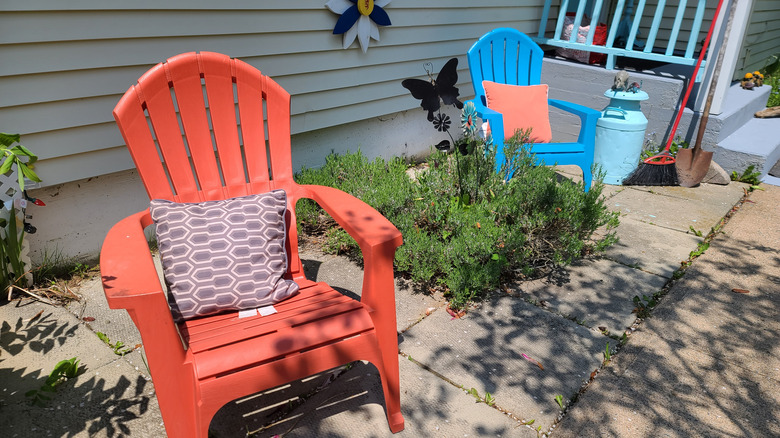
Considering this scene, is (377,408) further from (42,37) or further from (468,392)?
(42,37)

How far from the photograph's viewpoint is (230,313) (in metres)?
1.91

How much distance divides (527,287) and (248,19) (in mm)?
2339

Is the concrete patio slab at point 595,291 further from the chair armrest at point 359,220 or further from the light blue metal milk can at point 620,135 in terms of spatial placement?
the light blue metal milk can at point 620,135

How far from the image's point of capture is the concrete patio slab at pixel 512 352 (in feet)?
7.02

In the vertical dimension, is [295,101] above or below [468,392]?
above

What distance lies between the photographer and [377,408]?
205 cm

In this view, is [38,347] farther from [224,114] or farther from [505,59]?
[505,59]

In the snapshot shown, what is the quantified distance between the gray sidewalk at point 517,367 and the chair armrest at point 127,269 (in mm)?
685

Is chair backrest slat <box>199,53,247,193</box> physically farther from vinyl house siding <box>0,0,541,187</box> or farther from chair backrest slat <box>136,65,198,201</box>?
vinyl house siding <box>0,0,541,187</box>

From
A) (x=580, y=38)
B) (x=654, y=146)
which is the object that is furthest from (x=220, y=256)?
(x=580, y=38)

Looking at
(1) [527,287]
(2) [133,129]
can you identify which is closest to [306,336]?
(2) [133,129]

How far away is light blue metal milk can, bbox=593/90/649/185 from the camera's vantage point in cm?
447

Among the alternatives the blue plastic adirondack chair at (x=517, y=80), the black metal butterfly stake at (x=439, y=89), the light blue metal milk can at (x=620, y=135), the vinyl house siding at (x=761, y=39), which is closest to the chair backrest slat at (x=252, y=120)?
the black metal butterfly stake at (x=439, y=89)

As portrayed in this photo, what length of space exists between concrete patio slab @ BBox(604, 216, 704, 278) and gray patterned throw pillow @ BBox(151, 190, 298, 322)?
225 cm
